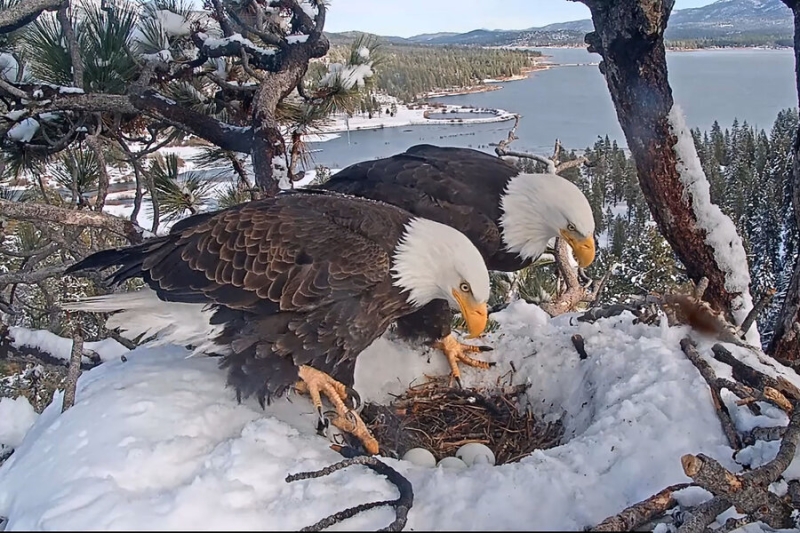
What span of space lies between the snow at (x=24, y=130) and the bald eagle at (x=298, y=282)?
2223 mm

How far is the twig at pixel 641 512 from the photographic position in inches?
50.3

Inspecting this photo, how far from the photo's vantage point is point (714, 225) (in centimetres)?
303

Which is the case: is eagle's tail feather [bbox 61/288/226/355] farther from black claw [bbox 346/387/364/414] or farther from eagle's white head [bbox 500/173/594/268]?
eagle's white head [bbox 500/173/594/268]

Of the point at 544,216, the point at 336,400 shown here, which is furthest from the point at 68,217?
the point at 544,216

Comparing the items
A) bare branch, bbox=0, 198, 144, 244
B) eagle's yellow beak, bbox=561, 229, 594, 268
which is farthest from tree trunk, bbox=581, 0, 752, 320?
bare branch, bbox=0, 198, 144, 244

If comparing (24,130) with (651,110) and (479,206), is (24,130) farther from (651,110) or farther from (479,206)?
(651,110)

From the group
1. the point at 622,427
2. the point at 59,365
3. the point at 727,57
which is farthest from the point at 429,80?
the point at 727,57

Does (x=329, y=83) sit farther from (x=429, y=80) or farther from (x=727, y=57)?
(x=727, y=57)

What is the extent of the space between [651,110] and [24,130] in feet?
12.5

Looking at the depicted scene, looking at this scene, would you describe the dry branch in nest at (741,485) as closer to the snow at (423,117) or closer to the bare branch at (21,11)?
the bare branch at (21,11)

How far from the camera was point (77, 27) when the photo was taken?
402 centimetres

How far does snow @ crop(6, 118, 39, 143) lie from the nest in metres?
3.07

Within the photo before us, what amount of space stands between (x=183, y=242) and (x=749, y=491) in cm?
199

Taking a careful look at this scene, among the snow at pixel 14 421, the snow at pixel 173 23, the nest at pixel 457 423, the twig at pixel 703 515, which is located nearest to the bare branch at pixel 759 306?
the nest at pixel 457 423
